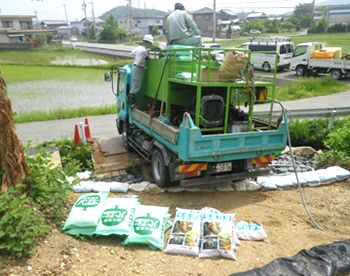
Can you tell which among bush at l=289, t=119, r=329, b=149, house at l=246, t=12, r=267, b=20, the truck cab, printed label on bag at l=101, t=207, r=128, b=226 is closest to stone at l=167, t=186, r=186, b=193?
printed label on bag at l=101, t=207, r=128, b=226

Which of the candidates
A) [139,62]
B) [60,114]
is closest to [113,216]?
[139,62]

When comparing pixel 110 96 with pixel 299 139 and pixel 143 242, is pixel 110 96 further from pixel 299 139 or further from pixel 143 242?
pixel 143 242

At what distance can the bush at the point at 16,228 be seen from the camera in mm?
3367

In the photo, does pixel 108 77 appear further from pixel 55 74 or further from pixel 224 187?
pixel 55 74

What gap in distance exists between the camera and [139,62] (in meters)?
7.07

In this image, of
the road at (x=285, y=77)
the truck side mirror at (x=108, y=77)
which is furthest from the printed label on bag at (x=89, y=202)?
the road at (x=285, y=77)

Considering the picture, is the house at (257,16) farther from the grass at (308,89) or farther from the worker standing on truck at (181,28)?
the worker standing on truck at (181,28)

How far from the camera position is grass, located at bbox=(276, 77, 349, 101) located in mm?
16766

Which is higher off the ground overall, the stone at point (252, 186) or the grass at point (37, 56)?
the stone at point (252, 186)

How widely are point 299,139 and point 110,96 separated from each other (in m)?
12.5

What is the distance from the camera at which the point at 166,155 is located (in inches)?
236

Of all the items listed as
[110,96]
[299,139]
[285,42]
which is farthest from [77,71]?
[299,139]

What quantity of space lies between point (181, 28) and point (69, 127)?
22.4ft

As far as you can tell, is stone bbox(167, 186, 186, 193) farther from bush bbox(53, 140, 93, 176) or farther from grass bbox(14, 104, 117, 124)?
grass bbox(14, 104, 117, 124)
